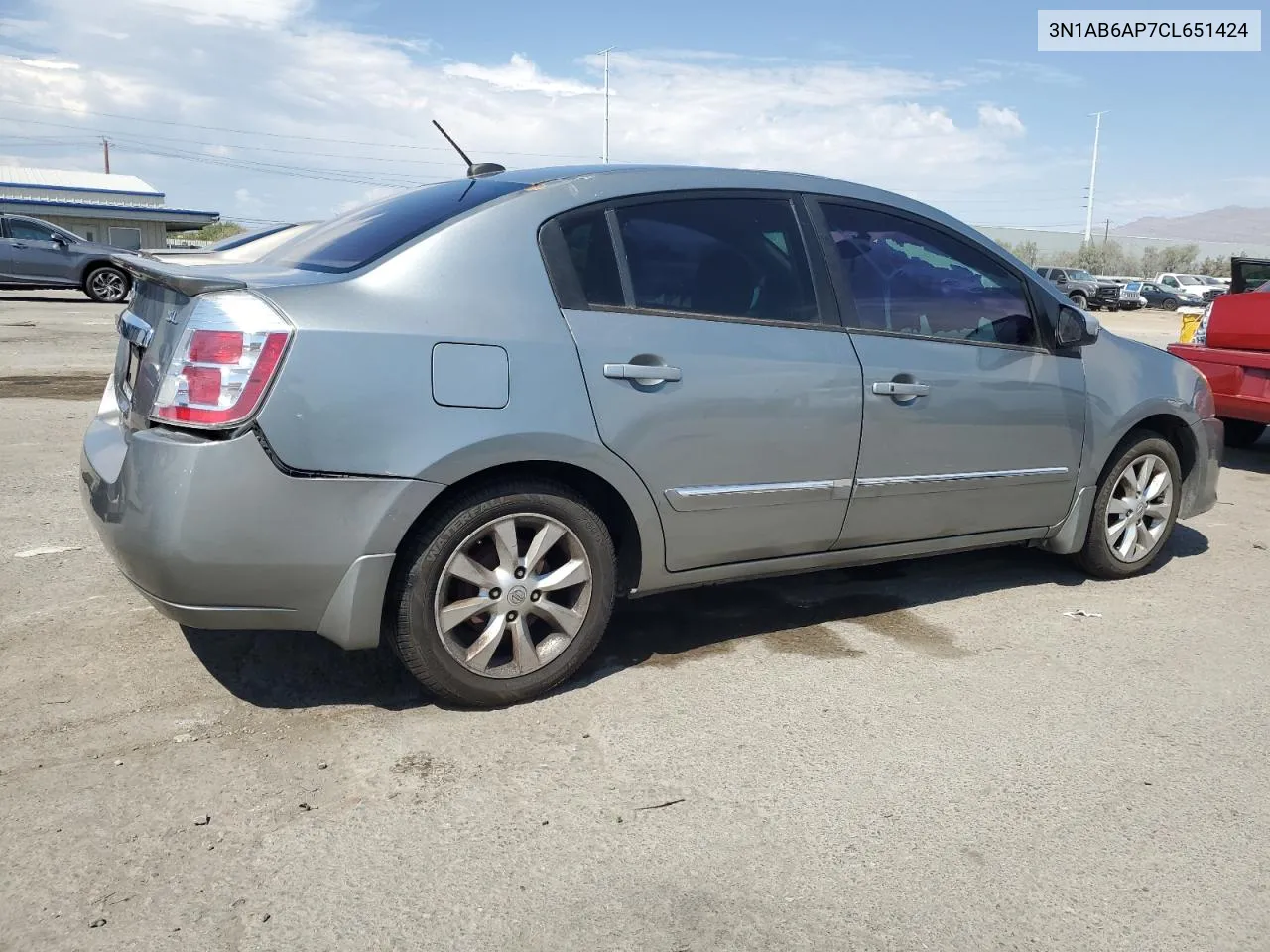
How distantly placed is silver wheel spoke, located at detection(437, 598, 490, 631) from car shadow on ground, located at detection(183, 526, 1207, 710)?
34cm

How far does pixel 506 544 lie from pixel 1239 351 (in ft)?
20.8

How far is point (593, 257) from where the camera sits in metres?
3.53

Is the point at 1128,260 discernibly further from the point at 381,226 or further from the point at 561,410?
the point at 561,410

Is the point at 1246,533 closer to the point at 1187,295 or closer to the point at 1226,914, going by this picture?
the point at 1226,914

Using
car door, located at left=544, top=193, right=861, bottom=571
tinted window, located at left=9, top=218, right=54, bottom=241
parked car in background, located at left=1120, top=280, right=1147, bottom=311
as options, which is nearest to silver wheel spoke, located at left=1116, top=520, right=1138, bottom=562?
car door, located at left=544, top=193, right=861, bottom=571

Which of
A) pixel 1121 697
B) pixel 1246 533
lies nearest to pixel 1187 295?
pixel 1246 533

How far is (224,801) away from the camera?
2.81 m

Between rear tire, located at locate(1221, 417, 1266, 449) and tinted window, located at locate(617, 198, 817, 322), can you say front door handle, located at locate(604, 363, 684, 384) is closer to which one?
tinted window, located at locate(617, 198, 817, 322)

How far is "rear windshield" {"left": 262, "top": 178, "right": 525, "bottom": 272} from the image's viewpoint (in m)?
3.39

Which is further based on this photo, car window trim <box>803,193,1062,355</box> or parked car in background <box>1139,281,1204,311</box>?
parked car in background <box>1139,281,1204,311</box>

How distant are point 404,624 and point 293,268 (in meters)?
1.15

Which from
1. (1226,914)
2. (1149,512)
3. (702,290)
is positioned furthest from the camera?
(1149,512)

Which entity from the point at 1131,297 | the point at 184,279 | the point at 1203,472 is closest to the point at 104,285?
the point at 184,279

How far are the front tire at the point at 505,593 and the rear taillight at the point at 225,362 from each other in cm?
64
